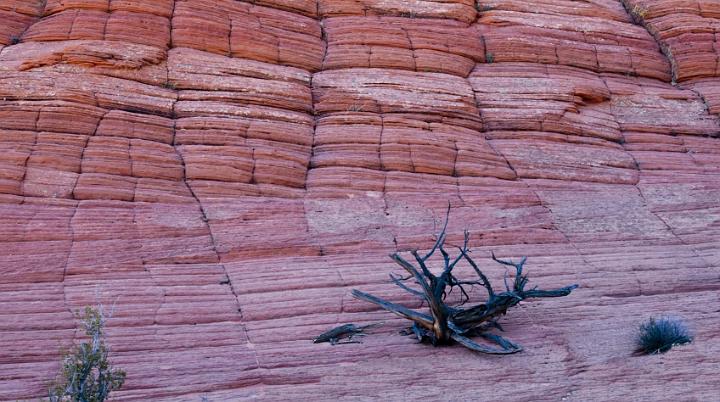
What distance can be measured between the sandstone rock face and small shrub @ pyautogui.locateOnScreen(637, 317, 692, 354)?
0.68 ft

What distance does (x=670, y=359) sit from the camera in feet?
29.9

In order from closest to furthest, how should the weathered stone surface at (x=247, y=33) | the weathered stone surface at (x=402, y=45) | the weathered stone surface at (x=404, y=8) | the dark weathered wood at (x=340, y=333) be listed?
the dark weathered wood at (x=340, y=333) < the weathered stone surface at (x=247, y=33) < the weathered stone surface at (x=402, y=45) < the weathered stone surface at (x=404, y=8)

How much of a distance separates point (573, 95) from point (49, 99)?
424 inches

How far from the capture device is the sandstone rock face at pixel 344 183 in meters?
9.41

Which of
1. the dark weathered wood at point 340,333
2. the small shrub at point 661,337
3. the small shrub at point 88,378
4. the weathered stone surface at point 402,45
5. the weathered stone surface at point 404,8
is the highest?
the weathered stone surface at point 404,8

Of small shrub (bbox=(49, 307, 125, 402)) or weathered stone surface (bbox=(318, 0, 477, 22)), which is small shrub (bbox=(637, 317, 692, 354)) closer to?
small shrub (bbox=(49, 307, 125, 402))

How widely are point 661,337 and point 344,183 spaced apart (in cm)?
674

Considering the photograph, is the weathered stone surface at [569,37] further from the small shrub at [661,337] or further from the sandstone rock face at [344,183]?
the small shrub at [661,337]

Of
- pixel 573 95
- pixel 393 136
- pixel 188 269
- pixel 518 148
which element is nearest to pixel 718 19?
pixel 573 95

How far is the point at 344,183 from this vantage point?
1462 cm

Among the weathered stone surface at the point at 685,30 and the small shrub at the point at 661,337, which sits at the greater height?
the weathered stone surface at the point at 685,30

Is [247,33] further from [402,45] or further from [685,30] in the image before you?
[685,30]

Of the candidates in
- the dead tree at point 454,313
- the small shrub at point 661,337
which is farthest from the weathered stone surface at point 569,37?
the small shrub at point 661,337

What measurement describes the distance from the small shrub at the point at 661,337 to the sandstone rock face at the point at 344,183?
8.1 inches
